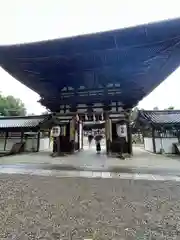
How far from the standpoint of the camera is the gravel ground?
220 cm

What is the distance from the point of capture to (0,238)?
2045mm

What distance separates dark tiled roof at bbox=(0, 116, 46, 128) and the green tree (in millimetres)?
18293

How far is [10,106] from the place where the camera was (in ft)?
119

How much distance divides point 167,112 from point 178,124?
1.98m

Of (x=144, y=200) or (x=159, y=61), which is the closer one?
(x=144, y=200)

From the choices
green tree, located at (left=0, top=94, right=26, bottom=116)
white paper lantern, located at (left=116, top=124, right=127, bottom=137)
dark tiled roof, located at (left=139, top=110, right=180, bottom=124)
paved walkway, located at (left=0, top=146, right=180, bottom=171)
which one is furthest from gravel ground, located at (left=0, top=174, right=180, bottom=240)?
green tree, located at (left=0, top=94, right=26, bottom=116)

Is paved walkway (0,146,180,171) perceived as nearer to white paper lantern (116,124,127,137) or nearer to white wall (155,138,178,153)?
white paper lantern (116,124,127,137)

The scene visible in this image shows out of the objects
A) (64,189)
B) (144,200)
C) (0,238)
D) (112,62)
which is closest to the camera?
(0,238)

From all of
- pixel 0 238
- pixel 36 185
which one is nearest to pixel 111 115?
pixel 36 185

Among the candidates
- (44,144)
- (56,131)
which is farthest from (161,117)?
(44,144)

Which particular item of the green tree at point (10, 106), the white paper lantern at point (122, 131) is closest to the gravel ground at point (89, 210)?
the white paper lantern at point (122, 131)

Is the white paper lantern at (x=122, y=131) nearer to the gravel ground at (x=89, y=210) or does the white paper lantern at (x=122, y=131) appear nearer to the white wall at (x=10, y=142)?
the gravel ground at (x=89, y=210)

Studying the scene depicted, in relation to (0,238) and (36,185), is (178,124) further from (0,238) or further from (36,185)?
(0,238)

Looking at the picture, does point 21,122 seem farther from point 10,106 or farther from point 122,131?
point 10,106
